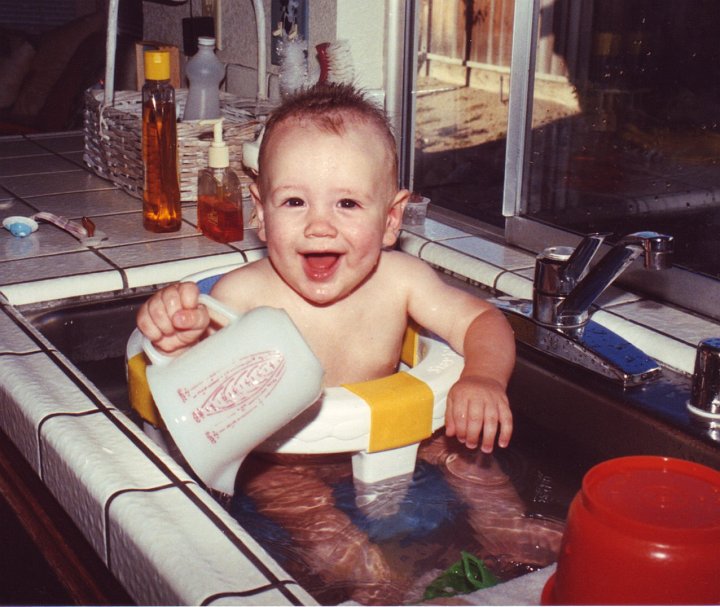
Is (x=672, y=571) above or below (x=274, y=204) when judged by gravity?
below

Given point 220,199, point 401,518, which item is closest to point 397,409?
point 401,518

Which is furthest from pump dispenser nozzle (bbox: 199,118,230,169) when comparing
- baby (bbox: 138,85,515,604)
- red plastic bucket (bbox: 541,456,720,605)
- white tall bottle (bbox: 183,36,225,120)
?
red plastic bucket (bbox: 541,456,720,605)

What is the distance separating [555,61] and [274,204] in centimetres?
672

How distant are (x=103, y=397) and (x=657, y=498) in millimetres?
607

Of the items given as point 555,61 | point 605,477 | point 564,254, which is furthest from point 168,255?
point 555,61

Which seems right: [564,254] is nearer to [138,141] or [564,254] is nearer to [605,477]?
[605,477]

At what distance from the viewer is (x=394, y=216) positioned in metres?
1.31

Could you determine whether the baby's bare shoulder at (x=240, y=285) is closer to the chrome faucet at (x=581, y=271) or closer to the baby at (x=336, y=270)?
the baby at (x=336, y=270)

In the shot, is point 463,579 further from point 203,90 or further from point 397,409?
point 203,90

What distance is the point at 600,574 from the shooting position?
0.59 metres

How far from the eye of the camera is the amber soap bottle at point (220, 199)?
1.64 metres

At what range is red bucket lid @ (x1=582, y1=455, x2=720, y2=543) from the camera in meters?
0.57

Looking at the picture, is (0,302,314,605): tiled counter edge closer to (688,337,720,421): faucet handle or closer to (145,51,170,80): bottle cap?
(688,337,720,421): faucet handle

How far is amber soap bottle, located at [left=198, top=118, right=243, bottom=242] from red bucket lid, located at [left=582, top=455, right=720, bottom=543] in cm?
111
